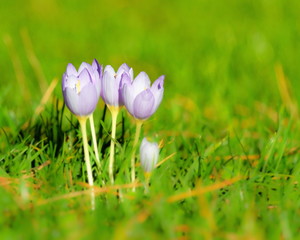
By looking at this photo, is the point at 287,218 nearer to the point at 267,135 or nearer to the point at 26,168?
the point at 26,168

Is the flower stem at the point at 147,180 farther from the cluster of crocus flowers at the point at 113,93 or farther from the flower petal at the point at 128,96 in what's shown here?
the flower petal at the point at 128,96

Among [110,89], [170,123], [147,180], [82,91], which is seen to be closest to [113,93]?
[110,89]

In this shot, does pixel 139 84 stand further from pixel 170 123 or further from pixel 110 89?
pixel 170 123

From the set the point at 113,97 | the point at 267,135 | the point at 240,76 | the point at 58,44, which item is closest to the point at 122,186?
the point at 113,97

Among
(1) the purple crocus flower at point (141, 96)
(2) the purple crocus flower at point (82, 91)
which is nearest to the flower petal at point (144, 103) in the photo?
(1) the purple crocus flower at point (141, 96)

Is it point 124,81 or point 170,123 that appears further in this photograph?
point 170,123

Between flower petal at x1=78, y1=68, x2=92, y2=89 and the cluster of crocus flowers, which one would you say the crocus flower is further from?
flower petal at x1=78, y1=68, x2=92, y2=89
